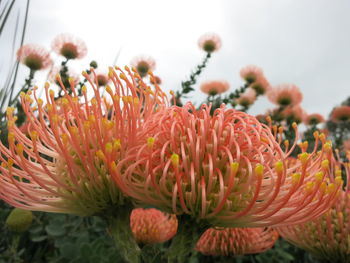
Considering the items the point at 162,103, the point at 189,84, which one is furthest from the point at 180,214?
the point at 189,84

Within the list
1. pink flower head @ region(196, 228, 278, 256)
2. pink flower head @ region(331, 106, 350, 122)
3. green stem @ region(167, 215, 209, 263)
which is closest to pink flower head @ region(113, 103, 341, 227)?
green stem @ region(167, 215, 209, 263)

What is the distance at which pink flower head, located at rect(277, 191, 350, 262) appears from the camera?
4.68 ft

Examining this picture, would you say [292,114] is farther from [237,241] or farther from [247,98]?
[237,241]

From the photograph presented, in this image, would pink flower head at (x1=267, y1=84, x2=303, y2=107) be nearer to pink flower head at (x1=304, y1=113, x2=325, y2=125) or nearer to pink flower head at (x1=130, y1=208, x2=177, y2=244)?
pink flower head at (x1=304, y1=113, x2=325, y2=125)

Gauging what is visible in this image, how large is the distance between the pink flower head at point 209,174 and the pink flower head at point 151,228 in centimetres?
93

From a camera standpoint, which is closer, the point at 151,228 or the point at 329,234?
the point at 329,234

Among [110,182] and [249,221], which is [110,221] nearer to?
[110,182]

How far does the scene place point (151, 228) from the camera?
172cm

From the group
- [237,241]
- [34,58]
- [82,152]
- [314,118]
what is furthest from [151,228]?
[314,118]

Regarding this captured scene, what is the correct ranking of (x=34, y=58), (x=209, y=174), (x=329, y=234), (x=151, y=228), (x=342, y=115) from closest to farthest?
(x=209, y=174)
(x=329, y=234)
(x=151, y=228)
(x=34, y=58)
(x=342, y=115)

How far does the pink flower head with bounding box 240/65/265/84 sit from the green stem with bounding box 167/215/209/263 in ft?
11.3

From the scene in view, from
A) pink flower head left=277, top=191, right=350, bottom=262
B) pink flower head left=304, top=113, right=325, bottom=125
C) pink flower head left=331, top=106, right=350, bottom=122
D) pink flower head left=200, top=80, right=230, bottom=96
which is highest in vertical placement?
Answer: pink flower head left=331, top=106, right=350, bottom=122

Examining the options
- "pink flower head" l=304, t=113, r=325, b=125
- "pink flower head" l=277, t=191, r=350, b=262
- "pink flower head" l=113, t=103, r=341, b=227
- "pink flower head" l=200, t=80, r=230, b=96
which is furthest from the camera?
"pink flower head" l=304, t=113, r=325, b=125

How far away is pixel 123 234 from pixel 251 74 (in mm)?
3494
